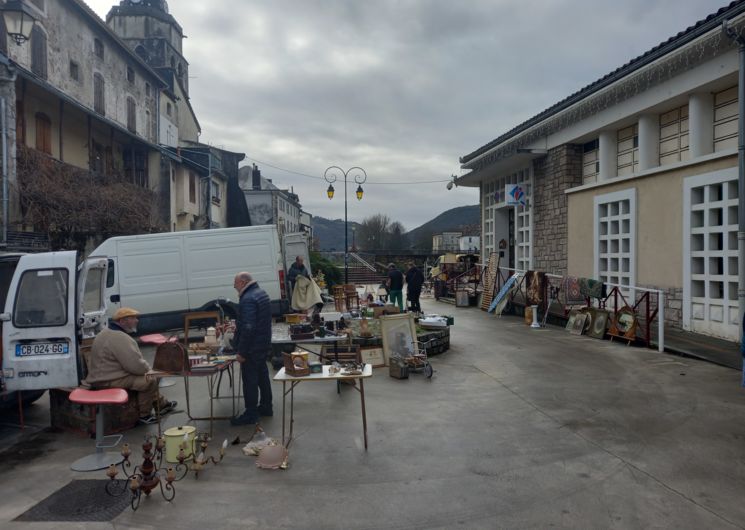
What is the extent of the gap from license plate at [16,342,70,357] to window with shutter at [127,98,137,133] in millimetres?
22114

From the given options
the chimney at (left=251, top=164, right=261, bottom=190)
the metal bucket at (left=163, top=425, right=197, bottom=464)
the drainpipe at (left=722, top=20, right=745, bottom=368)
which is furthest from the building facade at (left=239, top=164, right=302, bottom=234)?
the metal bucket at (left=163, top=425, right=197, bottom=464)

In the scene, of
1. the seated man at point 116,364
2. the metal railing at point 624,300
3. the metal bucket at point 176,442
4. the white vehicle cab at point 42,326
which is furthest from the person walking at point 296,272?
the metal bucket at point 176,442

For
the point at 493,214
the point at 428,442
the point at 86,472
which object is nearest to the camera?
the point at 86,472

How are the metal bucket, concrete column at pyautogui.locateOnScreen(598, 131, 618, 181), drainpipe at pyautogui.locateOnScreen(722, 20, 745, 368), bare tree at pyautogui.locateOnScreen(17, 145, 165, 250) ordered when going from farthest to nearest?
concrete column at pyautogui.locateOnScreen(598, 131, 618, 181), bare tree at pyautogui.locateOnScreen(17, 145, 165, 250), drainpipe at pyautogui.locateOnScreen(722, 20, 745, 368), the metal bucket

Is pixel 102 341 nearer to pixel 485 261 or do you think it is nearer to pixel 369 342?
pixel 369 342

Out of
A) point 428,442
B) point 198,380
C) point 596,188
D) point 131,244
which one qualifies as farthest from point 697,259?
point 131,244

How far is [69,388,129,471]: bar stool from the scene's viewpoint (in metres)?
4.90

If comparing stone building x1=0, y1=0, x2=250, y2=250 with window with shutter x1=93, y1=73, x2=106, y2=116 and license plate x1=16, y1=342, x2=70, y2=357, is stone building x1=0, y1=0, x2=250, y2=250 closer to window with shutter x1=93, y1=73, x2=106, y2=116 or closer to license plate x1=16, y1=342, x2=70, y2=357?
window with shutter x1=93, y1=73, x2=106, y2=116

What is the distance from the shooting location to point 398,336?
9.20 m

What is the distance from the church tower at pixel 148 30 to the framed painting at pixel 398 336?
102 ft

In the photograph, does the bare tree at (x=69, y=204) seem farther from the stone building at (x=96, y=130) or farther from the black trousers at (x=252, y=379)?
the black trousers at (x=252, y=379)

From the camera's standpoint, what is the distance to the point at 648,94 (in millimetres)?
12336

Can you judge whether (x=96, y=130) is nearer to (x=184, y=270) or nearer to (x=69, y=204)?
(x=69, y=204)

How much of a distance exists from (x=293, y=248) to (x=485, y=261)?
9.59m
